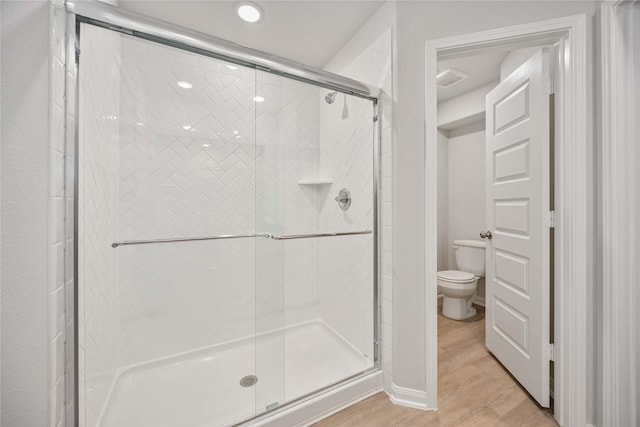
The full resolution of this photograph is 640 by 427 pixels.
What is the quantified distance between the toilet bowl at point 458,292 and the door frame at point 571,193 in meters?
A: 1.14

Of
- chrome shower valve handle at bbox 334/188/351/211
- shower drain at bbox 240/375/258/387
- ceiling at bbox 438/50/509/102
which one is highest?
ceiling at bbox 438/50/509/102

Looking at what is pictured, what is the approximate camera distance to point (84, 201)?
1.04 metres

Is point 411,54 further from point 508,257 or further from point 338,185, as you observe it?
point 508,257

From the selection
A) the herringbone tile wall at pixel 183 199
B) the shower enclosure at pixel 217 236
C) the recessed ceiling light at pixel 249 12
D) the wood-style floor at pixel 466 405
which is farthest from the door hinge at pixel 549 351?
the recessed ceiling light at pixel 249 12

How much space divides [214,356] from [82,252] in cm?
123

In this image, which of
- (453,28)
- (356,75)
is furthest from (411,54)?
(356,75)

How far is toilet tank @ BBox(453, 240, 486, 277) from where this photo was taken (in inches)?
107

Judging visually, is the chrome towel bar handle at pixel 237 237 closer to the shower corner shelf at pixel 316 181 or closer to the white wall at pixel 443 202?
the shower corner shelf at pixel 316 181

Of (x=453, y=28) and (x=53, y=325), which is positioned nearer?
(x=53, y=325)

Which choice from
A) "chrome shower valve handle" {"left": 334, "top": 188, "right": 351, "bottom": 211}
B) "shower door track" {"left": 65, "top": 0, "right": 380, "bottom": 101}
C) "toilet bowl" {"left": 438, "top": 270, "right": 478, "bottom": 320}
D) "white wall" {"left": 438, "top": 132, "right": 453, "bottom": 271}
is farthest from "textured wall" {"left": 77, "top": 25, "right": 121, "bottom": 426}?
"white wall" {"left": 438, "top": 132, "right": 453, "bottom": 271}

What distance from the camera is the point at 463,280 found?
246cm

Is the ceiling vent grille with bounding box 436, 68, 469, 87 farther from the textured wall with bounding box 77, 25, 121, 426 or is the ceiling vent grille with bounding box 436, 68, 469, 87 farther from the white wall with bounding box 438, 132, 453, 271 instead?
the textured wall with bounding box 77, 25, 121, 426

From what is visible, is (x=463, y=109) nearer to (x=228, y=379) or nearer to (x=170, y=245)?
(x=170, y=245)

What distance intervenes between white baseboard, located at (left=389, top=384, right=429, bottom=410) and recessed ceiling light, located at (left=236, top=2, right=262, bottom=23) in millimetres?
2496
